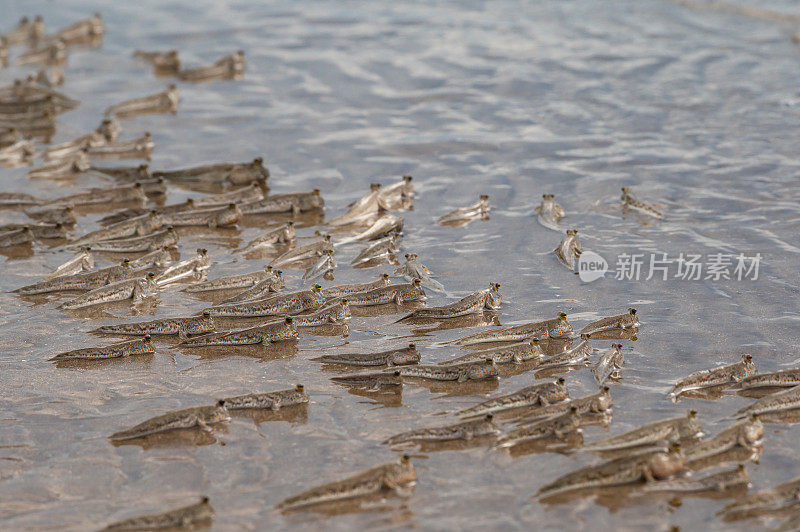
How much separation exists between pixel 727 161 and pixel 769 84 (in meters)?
4.86

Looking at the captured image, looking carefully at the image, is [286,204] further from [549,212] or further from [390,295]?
[549,212]

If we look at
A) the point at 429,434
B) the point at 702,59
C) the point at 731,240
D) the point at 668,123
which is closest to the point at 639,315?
the point at 731,240

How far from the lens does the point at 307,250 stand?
47.0 feet

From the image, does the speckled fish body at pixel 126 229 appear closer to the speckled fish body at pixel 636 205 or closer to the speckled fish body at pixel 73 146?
the speckled fish body at pixel 73 146

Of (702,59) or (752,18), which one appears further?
(752,18)

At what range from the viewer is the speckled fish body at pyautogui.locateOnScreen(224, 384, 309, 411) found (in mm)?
10242

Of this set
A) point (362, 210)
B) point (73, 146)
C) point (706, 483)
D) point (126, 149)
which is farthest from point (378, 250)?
point (73, 146)

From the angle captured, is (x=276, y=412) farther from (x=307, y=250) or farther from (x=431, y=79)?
(x=431, y=79)

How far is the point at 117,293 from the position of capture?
12.9 meters

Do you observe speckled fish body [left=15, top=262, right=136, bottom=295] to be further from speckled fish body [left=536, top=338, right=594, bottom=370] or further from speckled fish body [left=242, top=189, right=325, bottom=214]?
speckled fish body [left=536, top=338, right=594, bottom=370]

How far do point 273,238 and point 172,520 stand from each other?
7135mm

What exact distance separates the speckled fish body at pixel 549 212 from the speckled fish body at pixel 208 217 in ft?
17.5

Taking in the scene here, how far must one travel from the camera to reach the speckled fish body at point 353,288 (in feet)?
42.2

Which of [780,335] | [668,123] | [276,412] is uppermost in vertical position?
[668,123]
